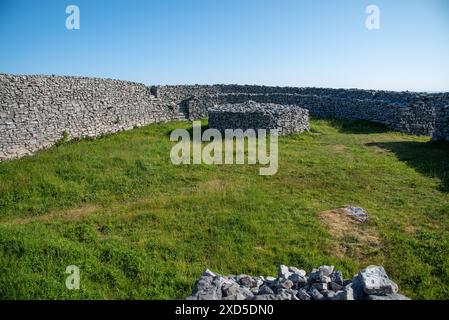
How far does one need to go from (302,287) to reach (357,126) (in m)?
24.2

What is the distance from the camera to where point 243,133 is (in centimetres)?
2245

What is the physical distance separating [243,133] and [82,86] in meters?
9.75

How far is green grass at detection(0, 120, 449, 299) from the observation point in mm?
7742

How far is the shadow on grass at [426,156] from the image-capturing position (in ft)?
49.4

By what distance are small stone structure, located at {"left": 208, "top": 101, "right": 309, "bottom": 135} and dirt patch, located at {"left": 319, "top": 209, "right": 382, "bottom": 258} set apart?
1189 centimetres

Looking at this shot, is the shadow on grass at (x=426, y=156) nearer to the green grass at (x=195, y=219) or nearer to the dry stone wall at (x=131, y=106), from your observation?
the green grass at (x=195, y=219)

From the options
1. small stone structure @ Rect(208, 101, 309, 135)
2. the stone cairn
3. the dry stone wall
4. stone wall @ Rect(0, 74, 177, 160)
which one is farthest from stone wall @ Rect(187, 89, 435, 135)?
the stone cairn

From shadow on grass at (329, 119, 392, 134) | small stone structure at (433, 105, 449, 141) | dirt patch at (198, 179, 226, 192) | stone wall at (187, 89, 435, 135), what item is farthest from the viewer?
shadow on grass at (329, 119, 392, 134)

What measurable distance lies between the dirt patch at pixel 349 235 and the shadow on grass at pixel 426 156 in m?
4.72

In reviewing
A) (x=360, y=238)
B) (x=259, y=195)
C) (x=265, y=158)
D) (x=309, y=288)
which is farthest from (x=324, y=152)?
(x=309, y=288)

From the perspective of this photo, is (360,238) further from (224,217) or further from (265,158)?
(265,158)

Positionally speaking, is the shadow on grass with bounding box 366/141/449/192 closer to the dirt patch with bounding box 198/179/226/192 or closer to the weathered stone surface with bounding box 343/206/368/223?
the weathered stone surface with bounding box 343/206/368/223

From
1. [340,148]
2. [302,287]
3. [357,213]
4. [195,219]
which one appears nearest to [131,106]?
[340,148]

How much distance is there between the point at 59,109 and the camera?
19594mm
